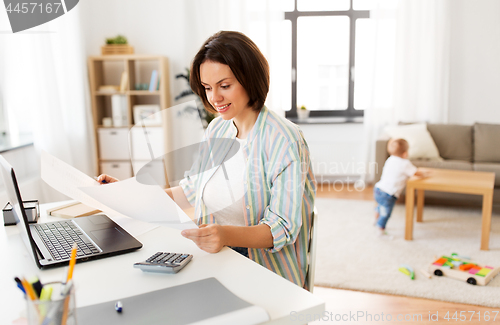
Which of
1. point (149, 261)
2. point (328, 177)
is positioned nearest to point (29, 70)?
point (149, 261)

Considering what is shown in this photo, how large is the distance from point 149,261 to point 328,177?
164 inches

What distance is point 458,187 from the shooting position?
3.00m

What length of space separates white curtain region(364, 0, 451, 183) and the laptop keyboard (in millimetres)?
3967

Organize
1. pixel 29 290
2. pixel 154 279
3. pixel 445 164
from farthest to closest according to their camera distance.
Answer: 1. pixel 445 164
2. pixel 154 279
3. pixel 29 290

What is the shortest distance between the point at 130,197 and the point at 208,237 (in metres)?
0.21

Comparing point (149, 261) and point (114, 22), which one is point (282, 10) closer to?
point (114, 22)

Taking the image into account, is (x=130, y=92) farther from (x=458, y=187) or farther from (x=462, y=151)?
(x=462, y=151)

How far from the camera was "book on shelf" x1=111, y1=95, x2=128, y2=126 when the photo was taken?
4.29 meters

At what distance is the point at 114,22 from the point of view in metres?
4.62

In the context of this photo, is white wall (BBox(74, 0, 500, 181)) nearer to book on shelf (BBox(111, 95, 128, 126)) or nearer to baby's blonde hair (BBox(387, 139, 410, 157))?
book on shelf (BBox(111, 95, 128, 126))

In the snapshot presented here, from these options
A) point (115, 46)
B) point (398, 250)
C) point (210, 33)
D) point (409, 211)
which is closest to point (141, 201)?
point (398, 250)

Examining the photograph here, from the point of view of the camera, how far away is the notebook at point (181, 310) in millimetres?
770

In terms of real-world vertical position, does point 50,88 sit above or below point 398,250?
above

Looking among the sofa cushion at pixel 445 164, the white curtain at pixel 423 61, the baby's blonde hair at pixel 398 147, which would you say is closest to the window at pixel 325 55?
the white curtain at pixel 423 61
